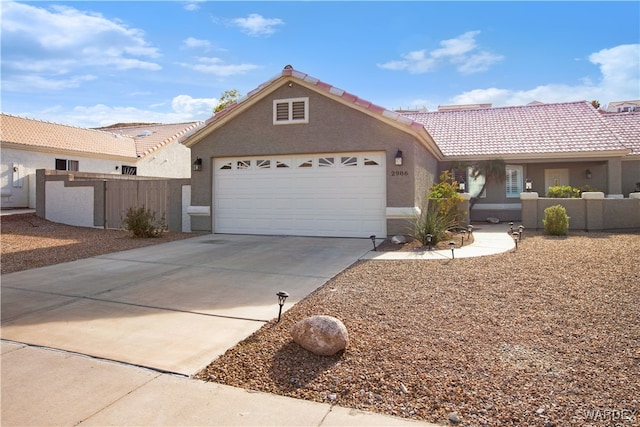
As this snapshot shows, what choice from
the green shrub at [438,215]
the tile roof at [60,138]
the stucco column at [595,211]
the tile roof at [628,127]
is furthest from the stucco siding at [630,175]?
the tile roof at [60,138]

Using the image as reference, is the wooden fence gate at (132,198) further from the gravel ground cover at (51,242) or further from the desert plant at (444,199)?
the desert plant at (444,199)

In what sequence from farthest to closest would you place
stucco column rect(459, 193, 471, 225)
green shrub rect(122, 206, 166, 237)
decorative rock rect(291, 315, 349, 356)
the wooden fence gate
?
the wooden fence gate
stucco column rect(459, 193, 471, 225)
green shrub rect(122, 206, 166, 237)
decorative rock rect(291, 315, 349, 356)

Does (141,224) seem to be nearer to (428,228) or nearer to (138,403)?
(428,228)

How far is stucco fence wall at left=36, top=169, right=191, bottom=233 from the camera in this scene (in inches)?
575

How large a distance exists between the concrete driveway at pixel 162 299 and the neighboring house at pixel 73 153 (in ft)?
44.9

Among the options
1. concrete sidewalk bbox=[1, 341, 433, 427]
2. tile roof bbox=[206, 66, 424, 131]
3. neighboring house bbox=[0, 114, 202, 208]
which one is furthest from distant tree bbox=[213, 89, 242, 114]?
concrete sidewalk bbox=[1, 341, 433, 427]

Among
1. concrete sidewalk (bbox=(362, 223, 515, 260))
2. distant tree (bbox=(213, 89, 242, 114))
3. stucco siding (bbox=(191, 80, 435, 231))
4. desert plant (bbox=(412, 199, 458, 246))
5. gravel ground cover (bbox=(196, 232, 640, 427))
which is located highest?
distant tree (bbox=(213, 89, 242, 114))

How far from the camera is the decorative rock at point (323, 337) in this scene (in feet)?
13.4

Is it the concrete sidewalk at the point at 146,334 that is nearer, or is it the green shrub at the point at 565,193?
the concrete sidewalk at the point at 146,334

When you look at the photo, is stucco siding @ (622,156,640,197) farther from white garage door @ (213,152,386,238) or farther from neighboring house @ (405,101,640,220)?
white garage door @ (213,152,386,238)

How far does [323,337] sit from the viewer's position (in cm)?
410

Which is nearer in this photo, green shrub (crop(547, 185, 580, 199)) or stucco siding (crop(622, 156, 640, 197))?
green shrub (crop(547, 185, 580, 199))

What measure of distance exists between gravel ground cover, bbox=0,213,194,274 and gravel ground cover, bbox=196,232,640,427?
658cm

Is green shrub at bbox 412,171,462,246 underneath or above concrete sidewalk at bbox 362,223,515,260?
above
